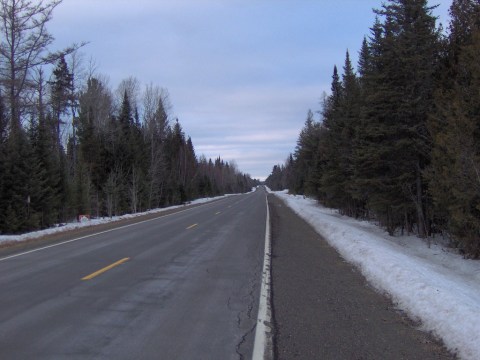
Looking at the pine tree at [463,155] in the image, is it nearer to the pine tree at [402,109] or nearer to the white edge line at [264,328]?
the pine tree at [402,109]

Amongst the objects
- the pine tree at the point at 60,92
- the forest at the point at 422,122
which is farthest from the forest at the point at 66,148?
the forest at the point at 422,122

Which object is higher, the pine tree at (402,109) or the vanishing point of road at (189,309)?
the pine tree at (402,109)

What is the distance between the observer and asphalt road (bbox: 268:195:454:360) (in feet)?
16.4

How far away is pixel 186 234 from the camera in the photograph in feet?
57.0

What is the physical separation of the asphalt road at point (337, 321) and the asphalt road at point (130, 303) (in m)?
0.50

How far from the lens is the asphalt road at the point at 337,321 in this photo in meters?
4.99

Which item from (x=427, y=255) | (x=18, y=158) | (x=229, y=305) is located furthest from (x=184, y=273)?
(x=18, y=158)

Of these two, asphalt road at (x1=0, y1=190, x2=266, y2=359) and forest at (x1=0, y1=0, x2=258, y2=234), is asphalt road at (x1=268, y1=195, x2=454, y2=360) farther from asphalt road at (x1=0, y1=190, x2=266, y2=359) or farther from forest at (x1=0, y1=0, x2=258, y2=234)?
forest at (x1=0, y1=0, x2=258, y2=234)

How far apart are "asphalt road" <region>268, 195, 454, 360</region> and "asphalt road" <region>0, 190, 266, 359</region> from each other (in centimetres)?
50

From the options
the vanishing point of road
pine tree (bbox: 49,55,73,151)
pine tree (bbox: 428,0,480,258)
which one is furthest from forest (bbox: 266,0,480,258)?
pine tree (bbox: 49,55,73,151)

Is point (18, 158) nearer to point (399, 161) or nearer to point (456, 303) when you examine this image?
point (399, 161)

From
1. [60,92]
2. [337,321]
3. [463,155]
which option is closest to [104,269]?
[337,321]

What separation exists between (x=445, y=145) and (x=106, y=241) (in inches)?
445

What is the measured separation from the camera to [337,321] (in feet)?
20.0
